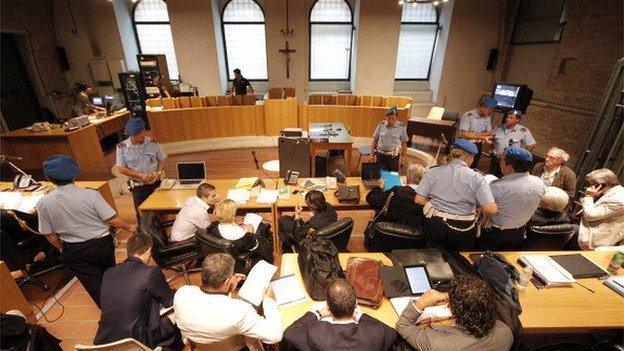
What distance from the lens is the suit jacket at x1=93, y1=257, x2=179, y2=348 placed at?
1976 mm

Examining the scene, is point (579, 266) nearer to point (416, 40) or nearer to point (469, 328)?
point (469, 328)

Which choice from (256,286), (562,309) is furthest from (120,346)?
(562,309)

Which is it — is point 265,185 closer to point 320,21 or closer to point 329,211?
point 329,211

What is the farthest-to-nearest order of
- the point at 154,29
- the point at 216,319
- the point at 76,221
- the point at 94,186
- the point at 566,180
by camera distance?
the point at 154,29 → the point at 94,186 → the point at 566,180 → the point at 76,221 → the point at 216,319

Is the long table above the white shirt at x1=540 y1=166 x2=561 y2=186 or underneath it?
underneath

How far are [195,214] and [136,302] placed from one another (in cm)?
115

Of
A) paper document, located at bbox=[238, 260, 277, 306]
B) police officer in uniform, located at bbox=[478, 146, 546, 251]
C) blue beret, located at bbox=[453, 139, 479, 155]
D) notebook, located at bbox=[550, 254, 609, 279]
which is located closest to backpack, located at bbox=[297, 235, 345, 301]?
paper document, located at bbox=[238, 260, 277, 306]

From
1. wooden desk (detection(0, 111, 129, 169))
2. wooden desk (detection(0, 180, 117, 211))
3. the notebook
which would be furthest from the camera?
wooden desk (detection(0, 111, 129, 169))

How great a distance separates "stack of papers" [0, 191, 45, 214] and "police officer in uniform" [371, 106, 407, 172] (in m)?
4.58

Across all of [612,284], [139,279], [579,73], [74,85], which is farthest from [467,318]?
[74,85]

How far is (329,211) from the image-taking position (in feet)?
9.90

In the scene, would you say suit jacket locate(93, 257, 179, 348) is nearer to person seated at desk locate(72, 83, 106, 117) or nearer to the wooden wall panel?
the wooden wall panel

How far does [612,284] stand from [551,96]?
6.67m

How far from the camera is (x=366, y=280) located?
7.12 ft
